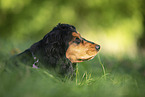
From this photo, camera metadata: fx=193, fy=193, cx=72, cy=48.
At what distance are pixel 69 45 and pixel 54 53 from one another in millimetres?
221

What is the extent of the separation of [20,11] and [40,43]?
32.8 ft

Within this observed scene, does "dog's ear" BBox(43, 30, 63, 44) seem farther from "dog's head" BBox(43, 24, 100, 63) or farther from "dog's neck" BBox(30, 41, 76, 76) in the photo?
"dog's neck" BBox(30, 41, 76, 76)

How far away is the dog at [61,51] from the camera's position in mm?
2473

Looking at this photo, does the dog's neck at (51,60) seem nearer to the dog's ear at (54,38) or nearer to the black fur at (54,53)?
the black fur at (54,53)

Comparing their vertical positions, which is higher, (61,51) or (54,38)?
(54,38)

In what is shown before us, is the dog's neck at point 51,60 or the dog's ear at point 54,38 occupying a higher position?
the dog's ear at point 54,38

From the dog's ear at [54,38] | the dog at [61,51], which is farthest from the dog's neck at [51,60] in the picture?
the dog's ear at [54,38]

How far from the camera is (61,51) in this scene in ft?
8.33

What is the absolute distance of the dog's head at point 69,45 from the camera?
8.25 feet

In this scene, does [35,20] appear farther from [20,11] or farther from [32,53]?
[32,53]

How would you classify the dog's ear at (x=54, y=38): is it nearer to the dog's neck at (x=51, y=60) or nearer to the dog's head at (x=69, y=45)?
the dog's head at (x=69, y=45)

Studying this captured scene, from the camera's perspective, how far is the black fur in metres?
2.47

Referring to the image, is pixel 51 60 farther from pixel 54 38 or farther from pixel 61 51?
pixel 54 38

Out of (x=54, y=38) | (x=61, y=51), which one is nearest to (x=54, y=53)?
(x=61, y=51)
